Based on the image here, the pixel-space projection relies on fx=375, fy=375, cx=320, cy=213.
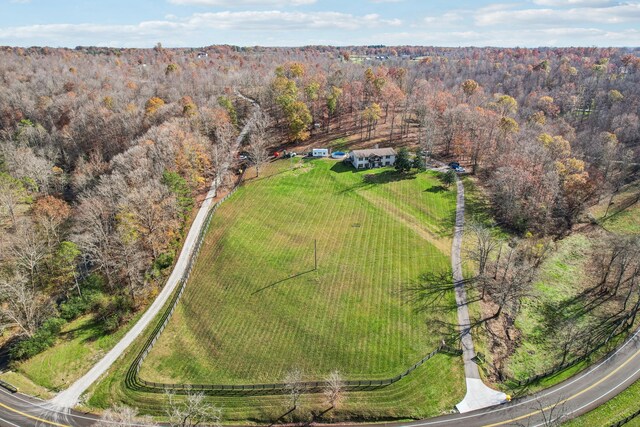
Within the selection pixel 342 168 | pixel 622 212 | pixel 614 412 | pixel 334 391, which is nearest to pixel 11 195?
pixel 342 168

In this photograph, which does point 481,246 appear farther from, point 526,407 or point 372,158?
point 372,158

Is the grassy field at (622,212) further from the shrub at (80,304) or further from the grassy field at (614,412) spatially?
the shrub at (80,304)

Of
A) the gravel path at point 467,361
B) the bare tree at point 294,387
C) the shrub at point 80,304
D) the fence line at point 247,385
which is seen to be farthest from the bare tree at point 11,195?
the gravel path at point 467,361

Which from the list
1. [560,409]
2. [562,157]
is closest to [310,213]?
[560,409]

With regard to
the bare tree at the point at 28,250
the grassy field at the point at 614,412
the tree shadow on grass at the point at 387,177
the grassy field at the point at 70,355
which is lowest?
the grassy field at the point at 70,355

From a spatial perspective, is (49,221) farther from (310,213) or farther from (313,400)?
(313,400)

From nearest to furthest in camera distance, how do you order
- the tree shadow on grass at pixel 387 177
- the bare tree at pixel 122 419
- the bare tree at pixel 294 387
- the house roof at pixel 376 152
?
the bare tree at pixel 122 419, the bare tree at pixel 294 387, the tree shadow on grass at pixel 387 177, the house roof at pixel 376 152

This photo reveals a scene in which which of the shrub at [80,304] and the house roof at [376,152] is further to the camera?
the house roof at [376,152]
